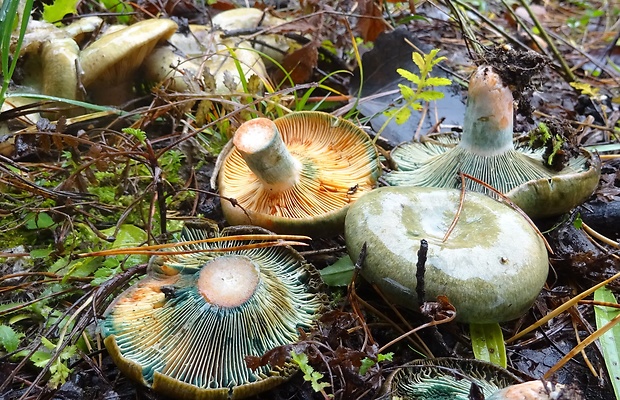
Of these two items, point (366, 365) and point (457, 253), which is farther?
point (457, 253)

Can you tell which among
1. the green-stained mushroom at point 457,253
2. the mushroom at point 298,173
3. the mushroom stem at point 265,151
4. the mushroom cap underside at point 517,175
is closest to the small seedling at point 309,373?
the green-stained mushroom at point 457,253

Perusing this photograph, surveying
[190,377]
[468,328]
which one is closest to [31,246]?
[190,377]

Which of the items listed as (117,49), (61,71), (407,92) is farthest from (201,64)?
(407,92)

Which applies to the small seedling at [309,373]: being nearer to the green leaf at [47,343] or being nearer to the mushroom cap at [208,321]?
the mushroom cap at [208,321]

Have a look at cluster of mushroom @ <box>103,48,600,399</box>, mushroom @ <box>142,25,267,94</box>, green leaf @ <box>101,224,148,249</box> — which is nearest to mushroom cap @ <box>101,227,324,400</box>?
cluster of mushroom @ <box>103,48,600,399</box>

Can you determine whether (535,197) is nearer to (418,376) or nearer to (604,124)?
(418,376)

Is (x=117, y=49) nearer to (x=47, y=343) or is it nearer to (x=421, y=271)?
(x=47, y=343)
